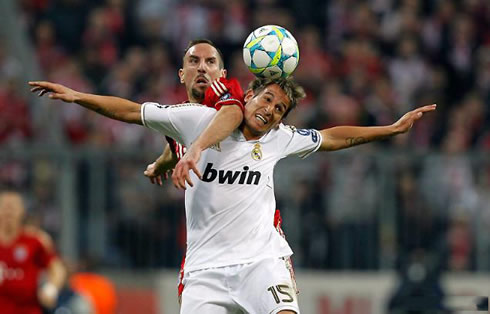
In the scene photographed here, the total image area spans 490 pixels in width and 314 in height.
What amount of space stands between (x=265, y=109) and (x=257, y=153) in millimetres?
288

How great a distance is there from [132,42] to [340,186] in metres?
4.44

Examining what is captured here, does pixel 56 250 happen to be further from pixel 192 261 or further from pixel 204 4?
pixel 192 261

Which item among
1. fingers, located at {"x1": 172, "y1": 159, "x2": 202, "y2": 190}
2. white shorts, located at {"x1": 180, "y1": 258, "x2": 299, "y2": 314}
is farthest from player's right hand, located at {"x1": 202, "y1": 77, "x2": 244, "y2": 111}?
white shorts, located at {"x1": 180, "y1": 258, "x2": 299, "y2": 314}

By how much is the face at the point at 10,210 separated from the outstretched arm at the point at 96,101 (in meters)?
4.42

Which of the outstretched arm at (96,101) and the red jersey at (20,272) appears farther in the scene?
the red jersey at (20,272)

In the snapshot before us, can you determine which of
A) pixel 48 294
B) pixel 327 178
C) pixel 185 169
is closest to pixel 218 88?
pixel 185 169

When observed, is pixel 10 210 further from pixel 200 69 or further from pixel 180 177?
pixel 180 177

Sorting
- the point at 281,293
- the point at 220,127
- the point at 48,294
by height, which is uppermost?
the point at 220,127

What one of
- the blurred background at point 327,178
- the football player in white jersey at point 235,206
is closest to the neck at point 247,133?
the football player in white jersey at point 235,206

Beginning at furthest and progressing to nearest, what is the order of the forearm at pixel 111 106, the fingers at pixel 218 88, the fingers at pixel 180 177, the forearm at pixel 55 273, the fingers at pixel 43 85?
the forearm at pixel 55 273 < the fingers at pixel 218 88 < the forearm at pixel 111 106 < the fingers at pixel 43 85 < the fingers at pixel 180 177

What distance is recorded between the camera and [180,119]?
6691 mm

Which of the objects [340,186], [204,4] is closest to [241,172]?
[340,186]

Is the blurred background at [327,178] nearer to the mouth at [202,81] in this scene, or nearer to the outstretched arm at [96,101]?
the mouth at [202,81]

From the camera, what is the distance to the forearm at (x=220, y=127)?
630 cm
